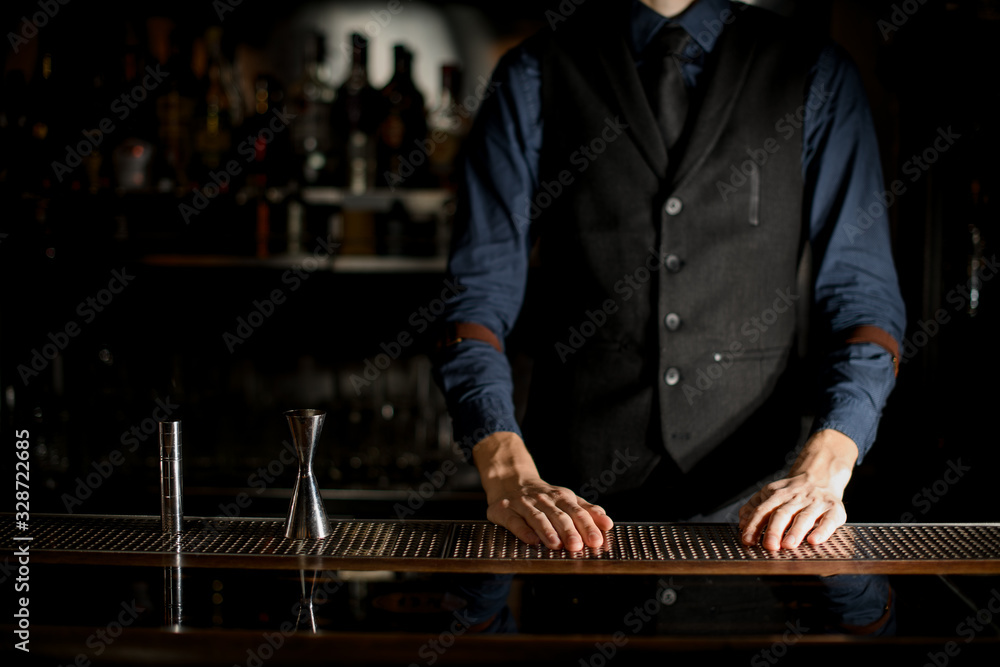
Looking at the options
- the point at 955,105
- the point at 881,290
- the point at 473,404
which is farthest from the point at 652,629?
the point at 955,105

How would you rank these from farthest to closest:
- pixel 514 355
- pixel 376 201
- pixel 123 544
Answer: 1. pixel 376 201
2. pixel 514 355
3. pixel 123 544

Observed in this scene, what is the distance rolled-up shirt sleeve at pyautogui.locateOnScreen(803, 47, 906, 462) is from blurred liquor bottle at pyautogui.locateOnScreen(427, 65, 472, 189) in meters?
1.30

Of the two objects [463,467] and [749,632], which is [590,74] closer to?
[749,632]

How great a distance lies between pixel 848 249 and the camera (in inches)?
56.4

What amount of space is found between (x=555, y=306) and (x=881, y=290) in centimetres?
52

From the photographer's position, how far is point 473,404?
130cm

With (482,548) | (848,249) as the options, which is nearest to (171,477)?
(482,548)

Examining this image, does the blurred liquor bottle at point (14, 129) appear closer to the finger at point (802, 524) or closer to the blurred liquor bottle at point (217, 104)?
the blurred liquor bottle at point (217, 104)

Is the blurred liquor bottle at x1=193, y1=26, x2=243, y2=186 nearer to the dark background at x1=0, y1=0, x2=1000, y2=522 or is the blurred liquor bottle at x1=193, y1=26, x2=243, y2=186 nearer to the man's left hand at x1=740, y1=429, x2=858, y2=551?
the dark background at x1=0, y1=0, x2=1000, y2=522

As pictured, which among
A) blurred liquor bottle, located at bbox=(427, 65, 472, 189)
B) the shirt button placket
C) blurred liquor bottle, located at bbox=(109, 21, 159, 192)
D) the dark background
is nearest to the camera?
the shirt button placket

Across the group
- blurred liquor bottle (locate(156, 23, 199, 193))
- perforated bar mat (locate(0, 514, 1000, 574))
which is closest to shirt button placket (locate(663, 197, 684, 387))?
perforated bar mat (locate(0, 514, 1000, 574))

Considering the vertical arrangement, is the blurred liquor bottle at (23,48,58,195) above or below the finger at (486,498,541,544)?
above

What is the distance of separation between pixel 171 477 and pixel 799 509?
2.40 ft

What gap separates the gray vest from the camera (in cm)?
144
